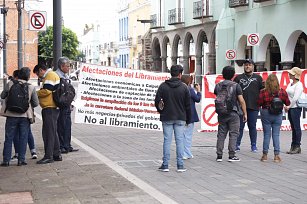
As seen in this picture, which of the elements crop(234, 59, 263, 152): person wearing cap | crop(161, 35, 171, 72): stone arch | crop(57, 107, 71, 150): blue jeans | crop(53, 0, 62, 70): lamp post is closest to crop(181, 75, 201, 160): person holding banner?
crop(234, 59, 263, 152): person wearing cap

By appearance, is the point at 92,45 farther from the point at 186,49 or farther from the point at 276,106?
the point at 276,106

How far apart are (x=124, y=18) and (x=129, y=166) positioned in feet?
195

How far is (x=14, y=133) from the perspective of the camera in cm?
1076

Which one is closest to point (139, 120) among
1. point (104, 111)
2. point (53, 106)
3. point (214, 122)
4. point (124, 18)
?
point (104, 111)

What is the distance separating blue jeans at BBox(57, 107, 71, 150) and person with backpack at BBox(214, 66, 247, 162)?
10.0 feet

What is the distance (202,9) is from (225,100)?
29.3 metres

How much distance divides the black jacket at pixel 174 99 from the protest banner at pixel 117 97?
4.78m

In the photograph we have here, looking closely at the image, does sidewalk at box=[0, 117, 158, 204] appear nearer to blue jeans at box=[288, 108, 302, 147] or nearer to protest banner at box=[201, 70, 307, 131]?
blue jeans at box=[288, 108, 302, 147]

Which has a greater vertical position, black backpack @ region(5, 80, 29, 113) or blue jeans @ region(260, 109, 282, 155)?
black backpack @ region(5, 80, 29, 113)

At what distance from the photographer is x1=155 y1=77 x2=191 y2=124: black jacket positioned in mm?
9906

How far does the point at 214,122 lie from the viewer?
54.3 ft

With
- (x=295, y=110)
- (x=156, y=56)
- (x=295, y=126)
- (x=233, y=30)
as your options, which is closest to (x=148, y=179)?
(x=295, y=126)

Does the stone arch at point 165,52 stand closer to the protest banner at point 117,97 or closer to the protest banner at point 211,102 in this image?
the protest banner at point 211,102

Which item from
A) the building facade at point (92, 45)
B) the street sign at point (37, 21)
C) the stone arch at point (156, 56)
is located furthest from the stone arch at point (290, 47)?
the building facade at point (92, 45)
